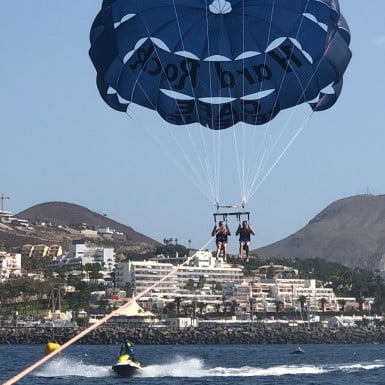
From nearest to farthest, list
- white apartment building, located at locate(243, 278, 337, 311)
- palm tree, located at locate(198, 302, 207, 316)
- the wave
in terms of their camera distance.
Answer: the wave < palm tree, located at locate(198, 302, 207, 316) < white apartment building, located at locate(243, 278, 337, 311)

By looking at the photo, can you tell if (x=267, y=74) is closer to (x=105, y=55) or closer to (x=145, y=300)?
(x=105, y=55)

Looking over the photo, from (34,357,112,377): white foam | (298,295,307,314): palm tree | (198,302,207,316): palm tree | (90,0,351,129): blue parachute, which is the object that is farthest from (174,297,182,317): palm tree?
(90,0,351,129): blue parachute

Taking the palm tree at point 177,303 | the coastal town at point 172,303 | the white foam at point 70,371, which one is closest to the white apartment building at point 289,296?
the coastal town at point 172,303

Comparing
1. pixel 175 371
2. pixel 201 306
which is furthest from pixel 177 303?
pixel 175 371

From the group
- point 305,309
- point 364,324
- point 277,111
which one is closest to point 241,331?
point 364,324

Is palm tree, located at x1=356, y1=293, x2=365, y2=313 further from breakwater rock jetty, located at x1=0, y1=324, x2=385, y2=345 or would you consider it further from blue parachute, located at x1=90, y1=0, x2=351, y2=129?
blue parachute, located at x1=90, y1=0, x2=351, y2=129

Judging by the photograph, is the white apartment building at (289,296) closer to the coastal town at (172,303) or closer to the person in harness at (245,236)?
the coastal town at (172,303)
